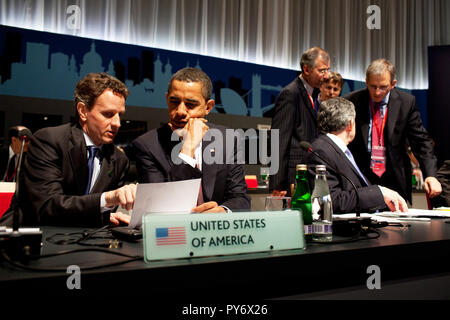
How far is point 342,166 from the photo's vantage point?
1837 millimetres

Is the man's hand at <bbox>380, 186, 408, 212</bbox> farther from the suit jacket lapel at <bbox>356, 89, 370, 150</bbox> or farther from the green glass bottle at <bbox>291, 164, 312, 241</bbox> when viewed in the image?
the suit jacket lapel at <bbox>356, 89, 370, 150</bbox>

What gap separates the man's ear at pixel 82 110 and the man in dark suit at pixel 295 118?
1299 mm

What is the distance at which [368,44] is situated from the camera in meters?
5.46

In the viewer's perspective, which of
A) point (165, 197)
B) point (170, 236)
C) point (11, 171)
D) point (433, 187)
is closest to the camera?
point (170, 236)

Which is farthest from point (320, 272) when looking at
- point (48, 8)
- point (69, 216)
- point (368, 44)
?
point (368, 44)

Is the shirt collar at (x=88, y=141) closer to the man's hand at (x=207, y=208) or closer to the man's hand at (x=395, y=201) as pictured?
the man's hand at (x=207, y=208)

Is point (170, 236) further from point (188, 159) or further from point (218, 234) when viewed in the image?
point (188, 159)

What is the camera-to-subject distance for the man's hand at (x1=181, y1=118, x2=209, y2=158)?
1613mm

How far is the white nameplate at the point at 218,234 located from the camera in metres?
0.80

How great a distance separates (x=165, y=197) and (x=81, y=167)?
0.69 m

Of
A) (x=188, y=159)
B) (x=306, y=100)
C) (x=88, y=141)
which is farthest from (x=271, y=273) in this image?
(x=306, y=100)

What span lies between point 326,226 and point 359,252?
0.42ft

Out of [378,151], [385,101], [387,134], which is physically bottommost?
[378,151]

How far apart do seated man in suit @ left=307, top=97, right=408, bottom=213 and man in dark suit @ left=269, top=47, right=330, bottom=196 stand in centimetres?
62
